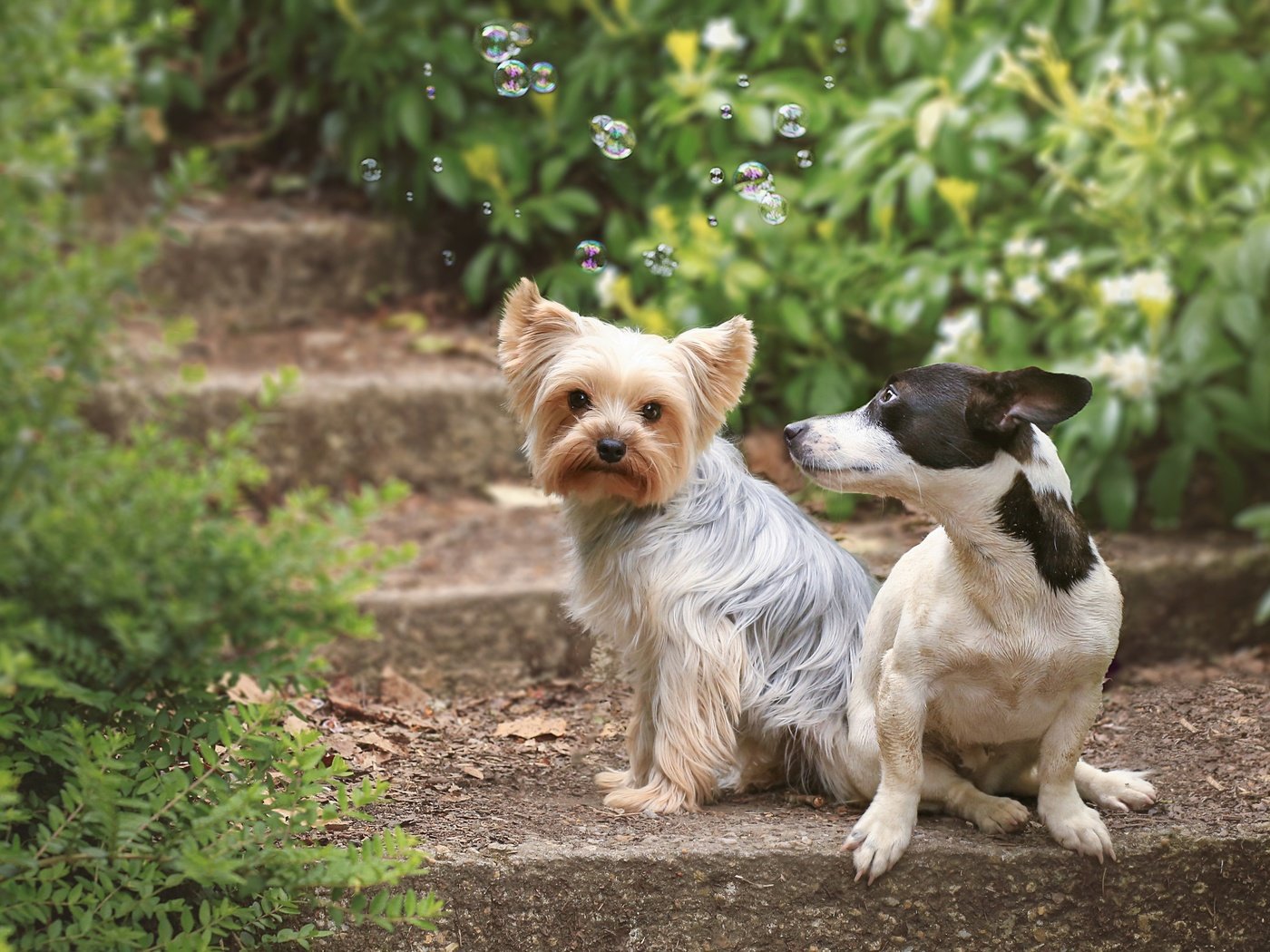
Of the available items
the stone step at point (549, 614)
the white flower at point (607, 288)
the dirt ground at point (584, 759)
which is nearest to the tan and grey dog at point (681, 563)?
the dirt ground at point (584, 759)

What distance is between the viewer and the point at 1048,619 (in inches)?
101

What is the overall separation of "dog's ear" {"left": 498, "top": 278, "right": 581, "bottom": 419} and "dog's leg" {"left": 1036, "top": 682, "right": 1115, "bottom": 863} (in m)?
1.24

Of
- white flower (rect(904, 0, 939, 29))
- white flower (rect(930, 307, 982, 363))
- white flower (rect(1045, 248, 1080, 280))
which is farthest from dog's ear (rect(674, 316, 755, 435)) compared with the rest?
white flower (rect(904, 0, 939, 29))

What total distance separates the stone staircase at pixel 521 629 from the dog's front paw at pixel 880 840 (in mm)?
46

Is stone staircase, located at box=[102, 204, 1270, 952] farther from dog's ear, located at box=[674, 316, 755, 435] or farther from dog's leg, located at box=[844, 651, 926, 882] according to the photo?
dog's ear, located at box=[674, 316, 755, 435]

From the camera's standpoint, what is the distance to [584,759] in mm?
3490

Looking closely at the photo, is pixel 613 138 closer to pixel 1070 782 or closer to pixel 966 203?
pixel 966 203

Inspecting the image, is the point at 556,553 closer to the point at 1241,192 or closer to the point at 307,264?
the point at 307,264

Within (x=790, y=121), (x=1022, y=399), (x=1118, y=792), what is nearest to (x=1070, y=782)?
(x=1118, y=792)

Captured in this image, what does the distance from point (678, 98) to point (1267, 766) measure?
306 centimetres

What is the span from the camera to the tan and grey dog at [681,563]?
298cm

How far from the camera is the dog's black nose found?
114 inches

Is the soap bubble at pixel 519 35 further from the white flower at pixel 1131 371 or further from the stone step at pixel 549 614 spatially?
the white flower at pixel 1131 371

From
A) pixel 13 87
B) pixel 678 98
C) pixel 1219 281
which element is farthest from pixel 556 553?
pixel 13 87
